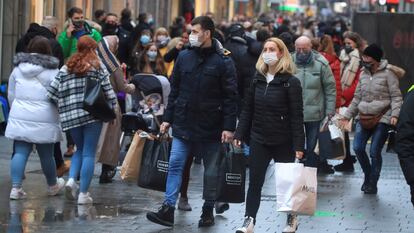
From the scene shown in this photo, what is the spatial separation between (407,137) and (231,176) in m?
2.72

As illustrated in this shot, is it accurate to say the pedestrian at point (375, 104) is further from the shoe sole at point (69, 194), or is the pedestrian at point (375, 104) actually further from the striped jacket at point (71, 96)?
the shoe sole at point (69, 194)

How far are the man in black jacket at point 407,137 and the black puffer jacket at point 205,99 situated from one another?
2287mm

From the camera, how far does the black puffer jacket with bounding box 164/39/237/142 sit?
11.2 metres

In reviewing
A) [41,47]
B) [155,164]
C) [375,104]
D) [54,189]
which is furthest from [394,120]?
[41,47]

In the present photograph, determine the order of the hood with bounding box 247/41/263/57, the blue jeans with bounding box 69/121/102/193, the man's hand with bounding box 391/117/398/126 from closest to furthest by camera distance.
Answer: the blue jeans with bounding box 69/121/102/193 → the man's hand with bounding box 391/117/398/126 → the hood with bounding box 247/41/263/57

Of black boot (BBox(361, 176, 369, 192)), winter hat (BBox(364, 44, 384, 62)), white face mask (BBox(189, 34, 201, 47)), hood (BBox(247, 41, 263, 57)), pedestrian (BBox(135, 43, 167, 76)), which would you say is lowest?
black boot (BBox(361, 176, 369, 192))

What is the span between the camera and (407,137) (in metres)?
9.12

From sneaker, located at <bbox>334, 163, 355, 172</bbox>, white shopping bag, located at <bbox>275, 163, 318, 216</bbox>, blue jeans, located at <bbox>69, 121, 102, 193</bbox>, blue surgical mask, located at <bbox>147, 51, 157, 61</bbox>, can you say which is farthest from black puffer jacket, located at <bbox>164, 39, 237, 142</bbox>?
sneaker, located at <bbox>334, 163, 355, 172</bbox>

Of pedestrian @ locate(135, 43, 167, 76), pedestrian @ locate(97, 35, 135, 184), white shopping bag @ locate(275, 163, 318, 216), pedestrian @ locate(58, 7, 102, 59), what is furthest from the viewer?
pedestrian @ locate(135, 43, 167, 76)

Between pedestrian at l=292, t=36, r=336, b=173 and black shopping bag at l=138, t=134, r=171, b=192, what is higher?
pedestrian at l=292, t=36, r=336, b=173

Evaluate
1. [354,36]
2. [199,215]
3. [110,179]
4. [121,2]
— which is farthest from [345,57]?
[121,2]

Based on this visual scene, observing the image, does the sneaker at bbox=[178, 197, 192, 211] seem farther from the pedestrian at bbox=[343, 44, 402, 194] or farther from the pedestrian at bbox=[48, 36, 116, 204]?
the pedestrian at bbox=[343, 44, 402, 194]

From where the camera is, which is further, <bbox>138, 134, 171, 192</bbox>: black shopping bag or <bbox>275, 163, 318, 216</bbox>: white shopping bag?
<bbox>138, 134, 171, 192</bbox>: black shopping bag

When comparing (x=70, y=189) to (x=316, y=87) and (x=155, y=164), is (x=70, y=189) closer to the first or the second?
(x=155, y=164)
